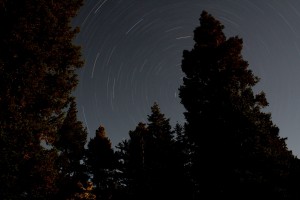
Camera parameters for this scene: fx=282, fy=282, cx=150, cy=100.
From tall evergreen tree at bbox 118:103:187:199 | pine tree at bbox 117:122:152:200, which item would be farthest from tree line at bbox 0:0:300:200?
pine tree at bbox 117:122:152:200

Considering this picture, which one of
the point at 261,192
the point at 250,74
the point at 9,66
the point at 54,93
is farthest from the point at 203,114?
the point at 9,66

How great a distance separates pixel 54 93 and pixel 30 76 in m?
1.41

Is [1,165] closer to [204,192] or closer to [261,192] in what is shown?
[204,192]

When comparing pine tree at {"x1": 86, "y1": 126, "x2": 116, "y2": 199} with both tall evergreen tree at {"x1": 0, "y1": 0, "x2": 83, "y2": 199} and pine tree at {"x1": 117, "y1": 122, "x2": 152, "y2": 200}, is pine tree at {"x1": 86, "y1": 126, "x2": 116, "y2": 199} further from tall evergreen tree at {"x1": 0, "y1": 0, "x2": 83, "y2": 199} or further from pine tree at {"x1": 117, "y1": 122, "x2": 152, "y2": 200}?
tall evergreen tree at {"x1": 0, "y1": 0, "x2": 83, "y2": 199}

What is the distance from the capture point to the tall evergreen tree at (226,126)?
13242 millimetres

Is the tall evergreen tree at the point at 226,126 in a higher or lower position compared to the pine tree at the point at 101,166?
lower

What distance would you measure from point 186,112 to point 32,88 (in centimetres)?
864

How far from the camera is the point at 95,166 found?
1325 inches

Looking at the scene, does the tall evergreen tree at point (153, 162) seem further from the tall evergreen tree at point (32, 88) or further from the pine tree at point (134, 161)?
the tall evergreen tree at point (32, 88)

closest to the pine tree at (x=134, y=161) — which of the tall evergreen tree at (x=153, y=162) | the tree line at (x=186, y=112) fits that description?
the tall evergreen tree at (x=153, y=162)

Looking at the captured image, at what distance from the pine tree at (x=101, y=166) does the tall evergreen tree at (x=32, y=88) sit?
21.0 m

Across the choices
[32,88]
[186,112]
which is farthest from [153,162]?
[32,88]

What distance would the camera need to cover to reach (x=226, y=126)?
1458 centimetres

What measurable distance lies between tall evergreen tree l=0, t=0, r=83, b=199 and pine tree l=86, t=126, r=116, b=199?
69.0ft
